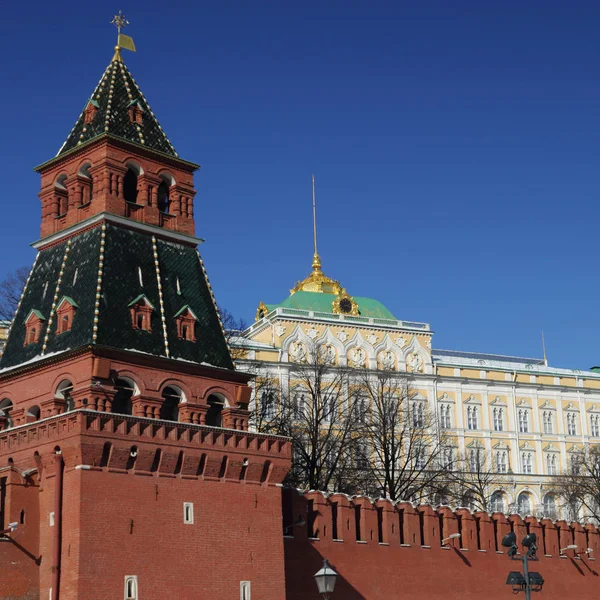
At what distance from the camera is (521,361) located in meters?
108

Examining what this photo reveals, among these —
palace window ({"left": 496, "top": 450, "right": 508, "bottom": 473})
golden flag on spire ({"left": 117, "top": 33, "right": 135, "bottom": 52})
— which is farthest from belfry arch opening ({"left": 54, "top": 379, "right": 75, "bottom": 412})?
palace window ({"left": 496, "top": 450, "right": 508, "bottom": 473})

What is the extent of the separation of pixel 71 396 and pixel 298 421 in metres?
29.7

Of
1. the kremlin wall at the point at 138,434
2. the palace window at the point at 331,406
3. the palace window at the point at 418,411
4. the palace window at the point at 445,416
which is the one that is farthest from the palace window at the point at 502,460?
the kremlin wall at the point at 138,434

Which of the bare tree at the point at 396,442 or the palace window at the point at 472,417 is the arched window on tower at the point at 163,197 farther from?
the palace window at the point at 472,417

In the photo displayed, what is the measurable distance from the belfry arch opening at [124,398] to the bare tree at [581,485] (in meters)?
42.4

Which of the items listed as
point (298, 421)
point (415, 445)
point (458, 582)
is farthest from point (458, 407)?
point (458, 582)

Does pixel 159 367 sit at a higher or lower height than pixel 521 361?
lower

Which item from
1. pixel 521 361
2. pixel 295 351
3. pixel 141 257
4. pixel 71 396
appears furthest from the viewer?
pixel 521 361

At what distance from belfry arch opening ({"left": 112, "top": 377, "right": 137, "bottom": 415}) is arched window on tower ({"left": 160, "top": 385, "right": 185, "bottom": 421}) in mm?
1191

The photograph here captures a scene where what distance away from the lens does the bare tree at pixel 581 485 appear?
2911 inches

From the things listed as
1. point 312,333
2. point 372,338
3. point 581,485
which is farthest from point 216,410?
point 372,338

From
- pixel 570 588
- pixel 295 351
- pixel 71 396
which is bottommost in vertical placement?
pixel 570 588

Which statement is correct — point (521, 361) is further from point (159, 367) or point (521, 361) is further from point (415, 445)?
point (159, 367)

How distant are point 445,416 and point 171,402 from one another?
53419 millimetres
